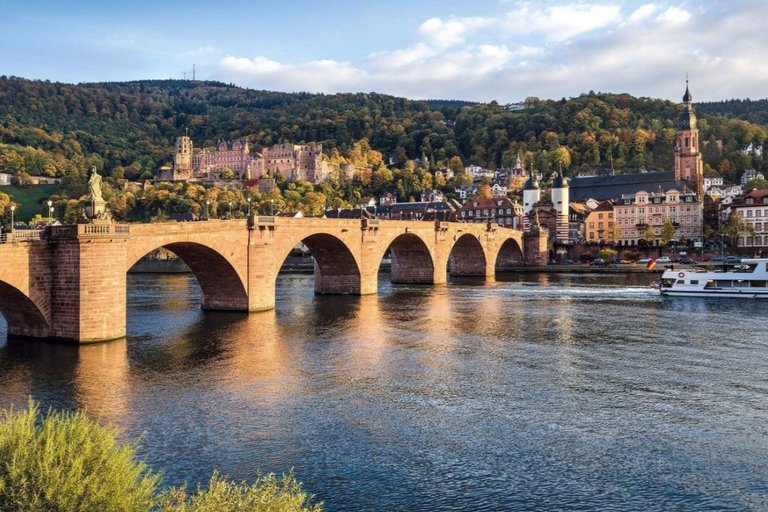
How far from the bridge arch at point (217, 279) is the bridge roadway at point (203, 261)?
0.06 m

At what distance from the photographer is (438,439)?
19109mm

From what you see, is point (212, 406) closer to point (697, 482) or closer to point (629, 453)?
point (629, 453)

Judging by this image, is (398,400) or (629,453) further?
(398,400)

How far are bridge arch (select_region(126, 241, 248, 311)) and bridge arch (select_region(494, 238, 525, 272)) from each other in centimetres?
6232

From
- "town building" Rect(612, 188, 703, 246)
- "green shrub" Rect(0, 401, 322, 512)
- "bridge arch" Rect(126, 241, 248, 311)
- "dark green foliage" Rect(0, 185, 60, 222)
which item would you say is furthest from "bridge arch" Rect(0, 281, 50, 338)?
"dark green foliage" Rect(0, 185, 60, 222)

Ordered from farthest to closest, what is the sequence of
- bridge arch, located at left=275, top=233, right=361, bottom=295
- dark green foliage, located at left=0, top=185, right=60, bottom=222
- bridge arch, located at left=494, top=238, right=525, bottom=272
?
1. dark green foliage, located at left=0, top=185, right=60, bottom=222
2. bridge arch, located at left=494, top=238, right=525, bottom=272
3. bridge arch, located at left=275, top=233, right=361, bottom=295

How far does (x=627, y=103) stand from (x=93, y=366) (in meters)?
182

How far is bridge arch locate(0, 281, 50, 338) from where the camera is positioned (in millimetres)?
31062

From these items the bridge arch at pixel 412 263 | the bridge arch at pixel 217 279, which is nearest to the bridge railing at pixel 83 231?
the bridge arch at pixel 217 279

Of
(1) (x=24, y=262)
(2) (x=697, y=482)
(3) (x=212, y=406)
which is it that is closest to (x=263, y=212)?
(1) (x=24, y=262)

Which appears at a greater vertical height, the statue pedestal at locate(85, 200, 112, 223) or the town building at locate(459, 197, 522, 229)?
the town building at locate(459, 197, 522, 229)

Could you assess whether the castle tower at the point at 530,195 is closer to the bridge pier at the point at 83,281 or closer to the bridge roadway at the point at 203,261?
the bridge roadway at the point at 203,261

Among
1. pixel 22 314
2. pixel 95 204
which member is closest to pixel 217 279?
pixel 95 204

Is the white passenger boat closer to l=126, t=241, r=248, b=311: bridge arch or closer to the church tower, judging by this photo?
l=126, t=241, r=248, b=311: bridge arch
